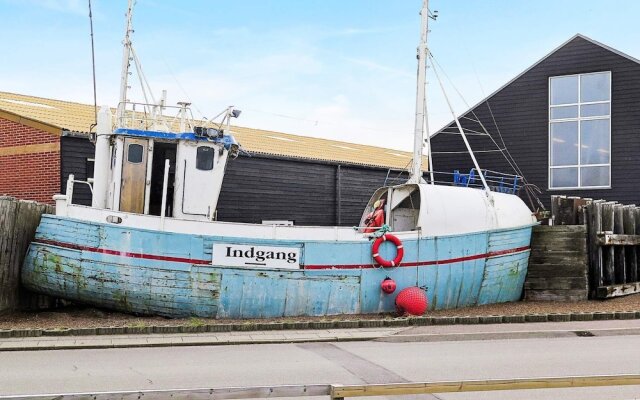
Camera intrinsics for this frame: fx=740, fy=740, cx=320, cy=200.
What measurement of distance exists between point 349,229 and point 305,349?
4.01 meters

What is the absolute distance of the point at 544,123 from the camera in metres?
28.6

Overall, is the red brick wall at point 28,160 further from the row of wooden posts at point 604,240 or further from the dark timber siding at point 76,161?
the row of wooden posts at point 604,240

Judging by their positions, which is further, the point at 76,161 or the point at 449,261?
the point at 76,161

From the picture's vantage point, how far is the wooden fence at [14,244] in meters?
14.1

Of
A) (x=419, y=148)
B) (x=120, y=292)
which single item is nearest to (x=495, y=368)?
(x=120, y=292)

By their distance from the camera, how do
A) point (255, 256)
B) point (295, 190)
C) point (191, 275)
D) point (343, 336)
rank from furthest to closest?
1. point (295, 190)
2. point (255, 256)
3. point (191, 275)
4. point (343, 336)

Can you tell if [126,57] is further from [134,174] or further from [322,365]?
[322,365]

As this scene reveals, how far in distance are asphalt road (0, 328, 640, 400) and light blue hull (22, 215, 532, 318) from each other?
2.49 m

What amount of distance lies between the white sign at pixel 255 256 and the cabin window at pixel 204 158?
2.11 meters

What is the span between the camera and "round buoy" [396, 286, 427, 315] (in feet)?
48.5

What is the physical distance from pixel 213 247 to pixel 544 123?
18.5 m

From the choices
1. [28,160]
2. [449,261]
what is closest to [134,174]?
[449,261]

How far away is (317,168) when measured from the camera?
25.8 meters

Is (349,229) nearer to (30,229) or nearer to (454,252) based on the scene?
(454,252)
